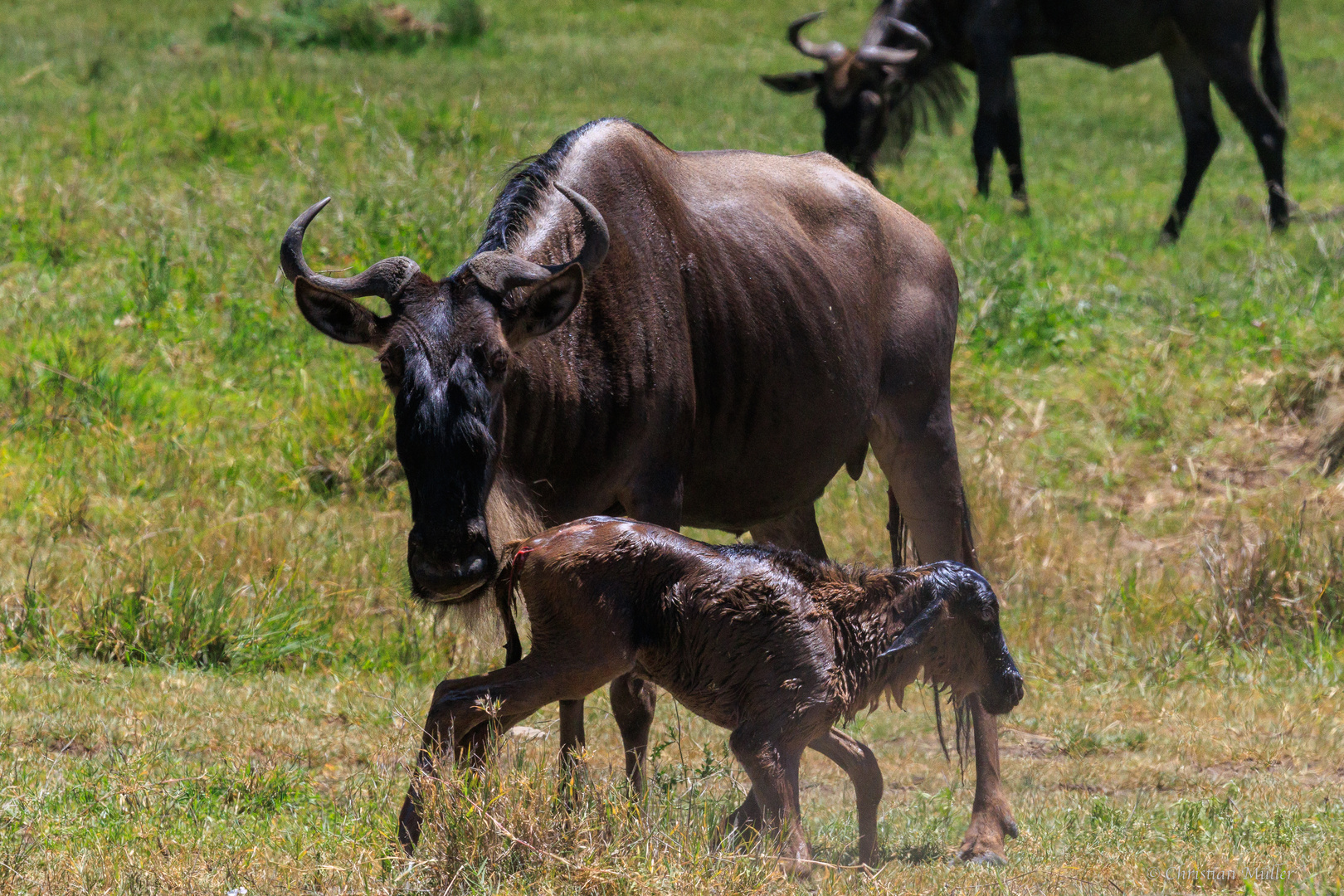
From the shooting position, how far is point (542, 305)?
4.48 m

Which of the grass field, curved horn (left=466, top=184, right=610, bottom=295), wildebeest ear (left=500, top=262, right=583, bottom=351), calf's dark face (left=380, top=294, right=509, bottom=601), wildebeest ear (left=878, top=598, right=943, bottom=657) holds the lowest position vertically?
the grass field

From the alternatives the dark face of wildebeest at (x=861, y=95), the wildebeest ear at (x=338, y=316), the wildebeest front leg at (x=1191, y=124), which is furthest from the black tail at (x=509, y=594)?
the dark face of wildebeest at (x=861, y=95)

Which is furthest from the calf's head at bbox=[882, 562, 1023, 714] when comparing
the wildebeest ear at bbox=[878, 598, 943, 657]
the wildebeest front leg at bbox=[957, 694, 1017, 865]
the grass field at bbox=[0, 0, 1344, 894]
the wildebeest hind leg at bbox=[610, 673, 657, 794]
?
the wildebeest hind leg at bbox=[610, 673, 657, 794]

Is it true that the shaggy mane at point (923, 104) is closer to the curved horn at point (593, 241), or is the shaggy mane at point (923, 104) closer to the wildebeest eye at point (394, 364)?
the curved horn at point (593, 241)

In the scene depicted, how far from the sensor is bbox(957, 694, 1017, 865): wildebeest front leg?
535 cm

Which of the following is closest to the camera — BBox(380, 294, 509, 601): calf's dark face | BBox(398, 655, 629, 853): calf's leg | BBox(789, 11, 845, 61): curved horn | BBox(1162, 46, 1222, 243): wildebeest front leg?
BBox(380, 294, 509, 601): calf's dark face

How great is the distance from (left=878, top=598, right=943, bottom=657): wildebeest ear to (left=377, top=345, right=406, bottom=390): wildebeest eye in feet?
5.33

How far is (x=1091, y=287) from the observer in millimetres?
11773

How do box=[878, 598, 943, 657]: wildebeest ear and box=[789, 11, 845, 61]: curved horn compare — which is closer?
box=[878, 598, 943, 657]: wildebeest ear

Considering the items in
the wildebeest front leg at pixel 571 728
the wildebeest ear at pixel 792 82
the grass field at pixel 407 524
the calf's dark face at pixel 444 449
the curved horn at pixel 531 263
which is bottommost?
the grass field at pixel 407 524

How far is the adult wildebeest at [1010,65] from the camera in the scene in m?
13.7

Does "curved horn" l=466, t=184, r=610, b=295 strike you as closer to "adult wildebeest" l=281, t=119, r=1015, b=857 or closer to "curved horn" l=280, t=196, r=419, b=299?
"adult wildebeest" l=281, t=119, r=1015, b=857

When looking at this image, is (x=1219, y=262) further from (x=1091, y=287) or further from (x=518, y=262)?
(x=518, y=262)

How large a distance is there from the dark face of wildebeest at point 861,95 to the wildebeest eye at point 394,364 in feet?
35.9
